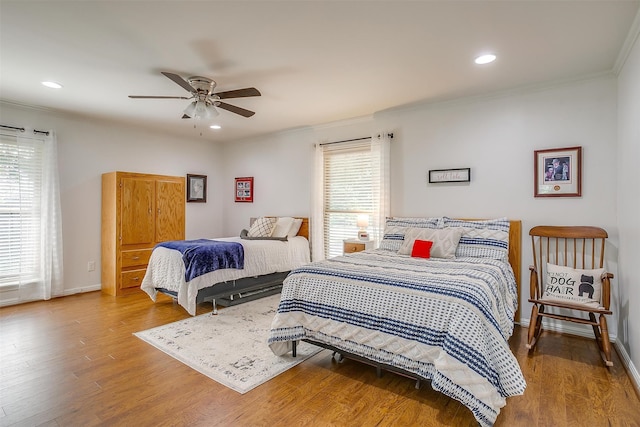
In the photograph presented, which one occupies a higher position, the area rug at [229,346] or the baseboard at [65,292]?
the baseboard at [65,292]

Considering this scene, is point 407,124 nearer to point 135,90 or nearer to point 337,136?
point 337,136

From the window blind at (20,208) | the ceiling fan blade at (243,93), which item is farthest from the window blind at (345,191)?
the window blind at (20,208)

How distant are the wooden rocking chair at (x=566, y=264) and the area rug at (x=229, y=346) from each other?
6.56ft

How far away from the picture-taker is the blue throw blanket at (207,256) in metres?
3.68

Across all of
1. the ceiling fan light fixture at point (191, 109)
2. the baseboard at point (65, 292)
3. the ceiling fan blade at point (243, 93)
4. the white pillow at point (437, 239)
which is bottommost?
the baseboard at point (65, 292)

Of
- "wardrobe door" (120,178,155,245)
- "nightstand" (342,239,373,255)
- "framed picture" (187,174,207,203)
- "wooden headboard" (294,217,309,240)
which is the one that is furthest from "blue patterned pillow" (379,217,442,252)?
"framed picture" (187,174,207,203)

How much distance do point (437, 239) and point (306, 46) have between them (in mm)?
2187

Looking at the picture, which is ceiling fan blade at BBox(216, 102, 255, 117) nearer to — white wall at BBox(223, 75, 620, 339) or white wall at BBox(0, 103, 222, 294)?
white wall at BBox(223, 75, 620, 339)

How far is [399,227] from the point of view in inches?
156

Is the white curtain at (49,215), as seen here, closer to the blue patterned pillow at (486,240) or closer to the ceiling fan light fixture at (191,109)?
the ceiling fan light fixture at (191,109)

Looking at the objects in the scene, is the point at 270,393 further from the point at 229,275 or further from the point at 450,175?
the point at 450,175

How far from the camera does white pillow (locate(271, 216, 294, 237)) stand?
515 cm

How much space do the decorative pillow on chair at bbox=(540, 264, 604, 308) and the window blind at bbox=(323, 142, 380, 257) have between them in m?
2.23

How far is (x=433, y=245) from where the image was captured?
3.37 meters
